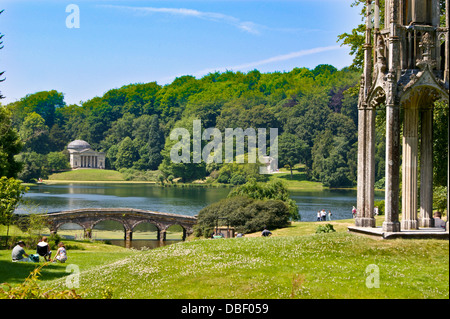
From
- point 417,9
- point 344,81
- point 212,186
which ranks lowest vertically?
point 212,186

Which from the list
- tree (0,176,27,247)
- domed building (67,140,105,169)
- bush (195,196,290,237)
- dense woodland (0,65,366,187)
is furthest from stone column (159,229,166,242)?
domed building (67,140,105,169)

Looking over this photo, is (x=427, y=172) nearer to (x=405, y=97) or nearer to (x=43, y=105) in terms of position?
(x=405, y=97)

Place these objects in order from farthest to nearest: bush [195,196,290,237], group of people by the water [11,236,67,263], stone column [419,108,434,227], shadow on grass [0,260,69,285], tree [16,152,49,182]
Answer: tree [16,152,49,182]
bush [195,196,290,237]
group of people by the water [11,236,67,263]
shadow on grass [0,260,69,285]
stone column [419,108,434,227]

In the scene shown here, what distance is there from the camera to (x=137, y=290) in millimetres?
12961

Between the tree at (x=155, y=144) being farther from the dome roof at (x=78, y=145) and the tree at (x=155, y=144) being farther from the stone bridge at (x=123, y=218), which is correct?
the stone bridge at (x=123, y=218)

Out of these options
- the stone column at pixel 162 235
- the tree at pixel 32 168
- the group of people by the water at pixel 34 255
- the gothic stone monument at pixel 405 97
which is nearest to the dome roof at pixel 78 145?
the tree at pixel 32 168

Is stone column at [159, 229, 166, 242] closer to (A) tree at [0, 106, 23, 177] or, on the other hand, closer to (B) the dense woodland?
(A) tree at [0, 106, 23, 177]

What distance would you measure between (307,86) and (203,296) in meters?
159

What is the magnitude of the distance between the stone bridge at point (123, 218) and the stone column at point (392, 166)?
3519 centimetres

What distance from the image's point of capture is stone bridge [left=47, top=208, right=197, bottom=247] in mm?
47906

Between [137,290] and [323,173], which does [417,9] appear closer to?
[137,290]

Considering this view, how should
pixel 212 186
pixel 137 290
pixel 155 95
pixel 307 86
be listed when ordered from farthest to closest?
pixel 155 95 < pixel 307 86 < pixel 212 186 < pixel 137 290
